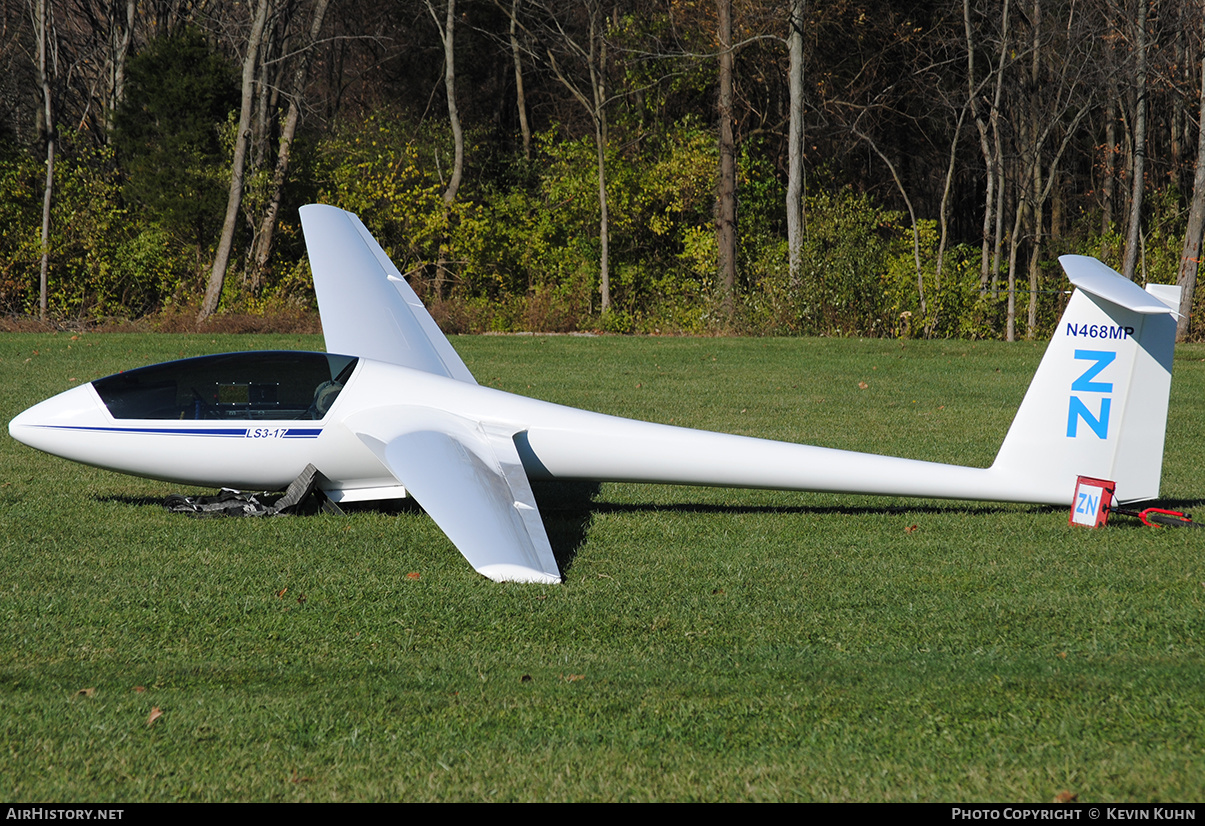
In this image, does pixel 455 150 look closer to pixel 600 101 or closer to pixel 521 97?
pixel 521 97

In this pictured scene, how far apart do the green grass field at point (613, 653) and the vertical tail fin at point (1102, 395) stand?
53 cm

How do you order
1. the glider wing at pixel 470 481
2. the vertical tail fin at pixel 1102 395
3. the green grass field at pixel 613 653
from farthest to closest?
1. the vertical tail fin at pixel 1102 395
2. the glider wing at pixel 470 481
3. the green grass field at pixel 613 653

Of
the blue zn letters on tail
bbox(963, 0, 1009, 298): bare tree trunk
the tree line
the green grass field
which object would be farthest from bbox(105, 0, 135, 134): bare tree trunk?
the blue zn letters on tail

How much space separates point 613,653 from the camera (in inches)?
191

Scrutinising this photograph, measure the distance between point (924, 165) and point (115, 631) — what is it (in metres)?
34.7

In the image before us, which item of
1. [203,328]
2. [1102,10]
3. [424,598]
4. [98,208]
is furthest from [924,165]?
[424,598]

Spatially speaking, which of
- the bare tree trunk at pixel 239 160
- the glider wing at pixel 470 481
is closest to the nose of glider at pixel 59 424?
the glider wing at pixel 470 481

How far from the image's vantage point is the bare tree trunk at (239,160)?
1056 inches

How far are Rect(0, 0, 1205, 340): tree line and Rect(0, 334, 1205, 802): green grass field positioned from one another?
16364 millimetres

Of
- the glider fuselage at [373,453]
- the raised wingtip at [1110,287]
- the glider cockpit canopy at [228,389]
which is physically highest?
the raised wingtip at [1110,287]

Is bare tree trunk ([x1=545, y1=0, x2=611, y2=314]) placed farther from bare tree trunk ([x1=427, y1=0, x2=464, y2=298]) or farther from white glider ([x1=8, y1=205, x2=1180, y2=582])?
white glider ([x1=8, y1=205, x2=1180, y2=582])

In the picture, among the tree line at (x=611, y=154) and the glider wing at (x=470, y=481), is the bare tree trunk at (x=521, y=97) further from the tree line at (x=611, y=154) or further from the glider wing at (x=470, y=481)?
the glider wing at (x=470, y=481)

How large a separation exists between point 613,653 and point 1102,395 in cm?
427
